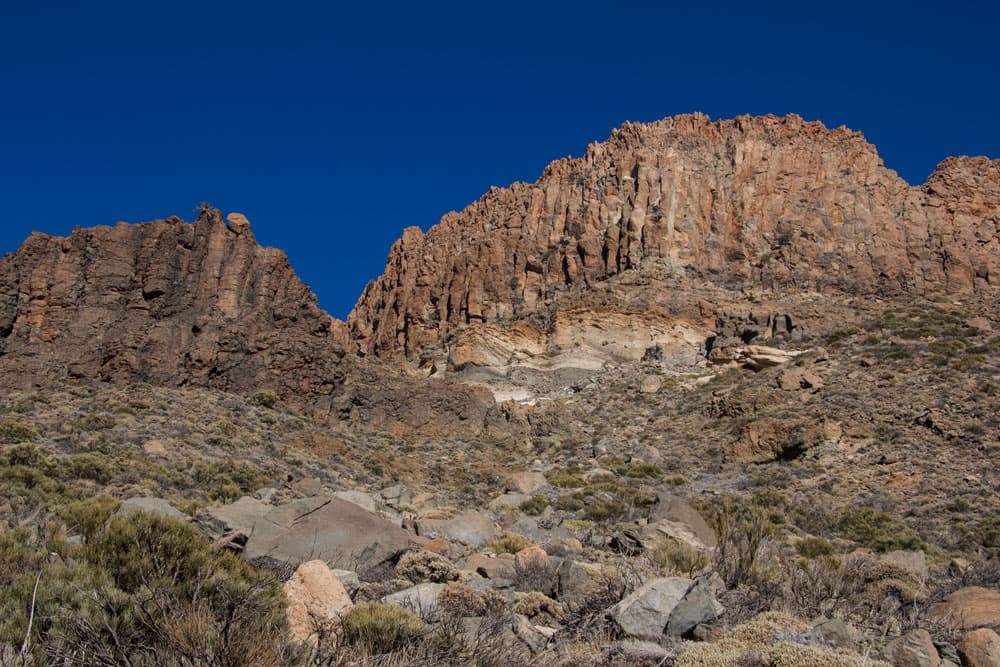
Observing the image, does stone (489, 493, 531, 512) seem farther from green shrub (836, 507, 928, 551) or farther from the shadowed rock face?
the shadowed rock face

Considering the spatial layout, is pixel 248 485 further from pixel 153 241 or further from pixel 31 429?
pixel 153 241

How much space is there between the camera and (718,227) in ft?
221

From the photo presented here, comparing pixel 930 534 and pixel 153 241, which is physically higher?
pixel 153 241

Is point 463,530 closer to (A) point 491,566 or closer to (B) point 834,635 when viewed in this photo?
(A) point 491,566

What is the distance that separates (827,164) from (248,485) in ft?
214

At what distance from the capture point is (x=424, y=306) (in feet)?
235

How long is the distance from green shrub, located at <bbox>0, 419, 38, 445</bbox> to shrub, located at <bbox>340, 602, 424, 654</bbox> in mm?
17173

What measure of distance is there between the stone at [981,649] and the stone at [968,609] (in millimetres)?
789

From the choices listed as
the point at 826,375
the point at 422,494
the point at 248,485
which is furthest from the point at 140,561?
the point at 826,375

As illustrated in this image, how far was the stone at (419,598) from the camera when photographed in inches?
280

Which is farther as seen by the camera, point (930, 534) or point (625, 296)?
point (625, 296)

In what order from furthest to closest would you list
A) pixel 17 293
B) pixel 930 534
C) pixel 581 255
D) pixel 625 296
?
pixel 581 255, pixel 625 296, pixel 17 293, pixel 930 534

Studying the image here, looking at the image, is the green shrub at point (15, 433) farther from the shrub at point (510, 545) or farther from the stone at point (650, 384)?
the stone at point (650, 384)

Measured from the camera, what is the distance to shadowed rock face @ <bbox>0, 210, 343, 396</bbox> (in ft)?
104
